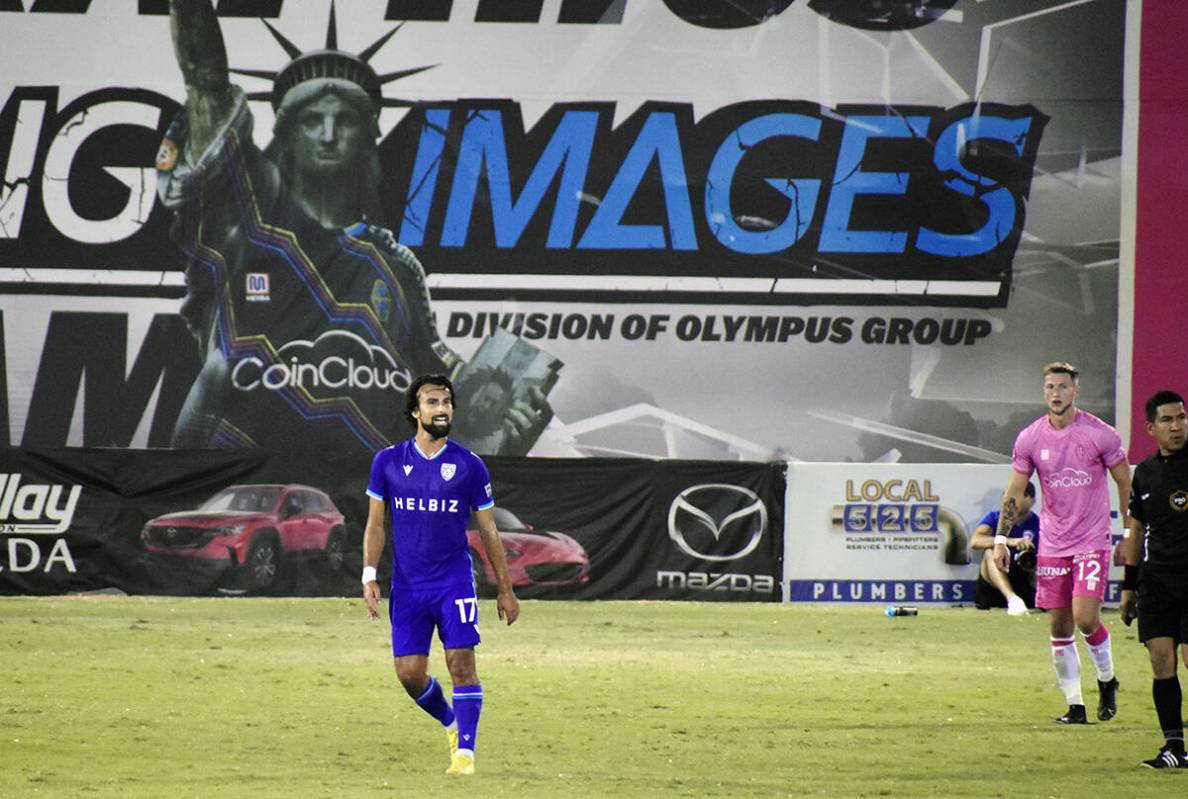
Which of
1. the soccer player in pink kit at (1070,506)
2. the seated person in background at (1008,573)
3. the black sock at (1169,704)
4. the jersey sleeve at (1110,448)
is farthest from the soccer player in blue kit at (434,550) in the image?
the seated person in background at (1008,573)

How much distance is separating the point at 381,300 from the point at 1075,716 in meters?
17.1

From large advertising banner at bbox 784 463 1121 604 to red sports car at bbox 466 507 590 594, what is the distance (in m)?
2.86

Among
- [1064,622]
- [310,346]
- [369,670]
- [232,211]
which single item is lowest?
[369,670]

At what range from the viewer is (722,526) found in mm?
23953

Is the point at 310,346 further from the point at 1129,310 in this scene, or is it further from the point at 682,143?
the point at 1129,310

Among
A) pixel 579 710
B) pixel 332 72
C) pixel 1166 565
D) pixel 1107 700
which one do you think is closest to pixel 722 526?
pixel 332 72

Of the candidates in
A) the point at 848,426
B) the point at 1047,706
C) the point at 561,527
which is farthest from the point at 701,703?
the point at 848,426

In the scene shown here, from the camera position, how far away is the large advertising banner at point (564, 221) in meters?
→ 27.8

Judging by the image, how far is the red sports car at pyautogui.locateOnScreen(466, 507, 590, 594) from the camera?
2398 centimetres

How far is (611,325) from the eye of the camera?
1104 inches

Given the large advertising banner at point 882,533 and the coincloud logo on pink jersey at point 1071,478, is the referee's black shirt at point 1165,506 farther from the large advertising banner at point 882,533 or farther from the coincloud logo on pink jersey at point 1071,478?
the large advertising banner at point 882,533

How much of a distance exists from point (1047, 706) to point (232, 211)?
1764 cm

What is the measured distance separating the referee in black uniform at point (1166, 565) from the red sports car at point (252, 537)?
48.6 feet

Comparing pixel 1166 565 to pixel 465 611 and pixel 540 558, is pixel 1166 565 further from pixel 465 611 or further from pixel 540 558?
pixel 540 558
